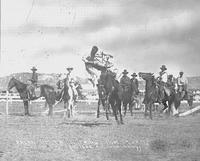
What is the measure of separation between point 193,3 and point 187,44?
3.75 feet

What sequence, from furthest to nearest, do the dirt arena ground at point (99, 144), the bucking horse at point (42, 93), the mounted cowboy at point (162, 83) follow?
the bucking horse at point (42, 93) → the mounted cowboy at point (162, 83) → the dirt arena ground at point (99, 144)

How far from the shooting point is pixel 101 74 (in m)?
13.1

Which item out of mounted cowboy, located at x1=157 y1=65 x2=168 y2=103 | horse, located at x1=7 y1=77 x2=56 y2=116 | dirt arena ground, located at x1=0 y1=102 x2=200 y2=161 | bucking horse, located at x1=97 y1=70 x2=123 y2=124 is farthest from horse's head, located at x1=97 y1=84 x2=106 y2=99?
horse, located at x1=7 y1=77 x2=56 y2=116

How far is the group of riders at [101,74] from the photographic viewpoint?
43.7 ft

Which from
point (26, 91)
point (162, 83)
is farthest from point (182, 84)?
point (26, 91)

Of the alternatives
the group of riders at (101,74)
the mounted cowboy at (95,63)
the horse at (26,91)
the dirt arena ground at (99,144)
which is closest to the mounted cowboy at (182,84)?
the group of riders at (101,74)

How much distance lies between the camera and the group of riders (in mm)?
13312

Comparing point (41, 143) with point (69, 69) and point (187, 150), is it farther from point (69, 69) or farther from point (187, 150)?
point (69, 69)

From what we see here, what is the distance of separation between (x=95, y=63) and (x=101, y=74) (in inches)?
36.1

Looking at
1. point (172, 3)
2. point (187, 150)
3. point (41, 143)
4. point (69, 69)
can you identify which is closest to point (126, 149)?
point (187, 150)

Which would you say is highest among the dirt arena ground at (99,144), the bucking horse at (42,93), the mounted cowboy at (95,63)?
the mounted cowboy at (95,63)

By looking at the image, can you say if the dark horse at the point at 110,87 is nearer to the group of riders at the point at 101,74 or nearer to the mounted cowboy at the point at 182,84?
the group of riders at the point at 101,74

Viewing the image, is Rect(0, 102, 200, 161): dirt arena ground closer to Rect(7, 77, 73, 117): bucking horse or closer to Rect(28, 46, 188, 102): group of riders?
Rect(28, 46, 188, 102): group of riders

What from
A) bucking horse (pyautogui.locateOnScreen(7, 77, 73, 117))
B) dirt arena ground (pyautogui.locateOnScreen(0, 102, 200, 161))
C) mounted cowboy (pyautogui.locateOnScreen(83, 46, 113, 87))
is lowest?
dirt arena ground (pyautogui.locateOnScreen(0, 102, 200, 161))
